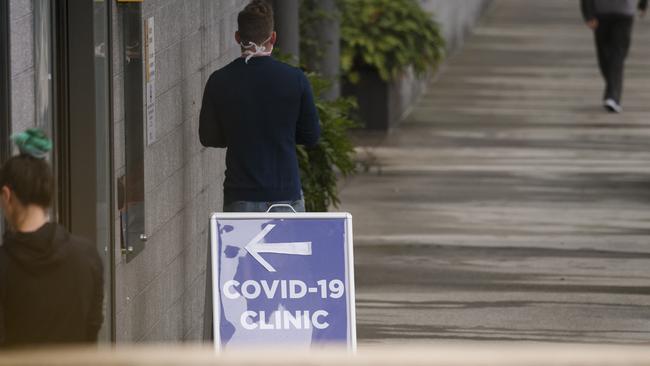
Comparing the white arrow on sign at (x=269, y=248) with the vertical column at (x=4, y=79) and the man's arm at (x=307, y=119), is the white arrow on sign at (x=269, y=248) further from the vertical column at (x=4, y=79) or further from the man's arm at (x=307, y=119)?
the vertical column at (x=4, y=79)

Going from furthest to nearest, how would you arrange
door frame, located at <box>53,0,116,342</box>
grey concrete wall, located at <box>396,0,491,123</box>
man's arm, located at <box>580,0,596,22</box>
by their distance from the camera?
grey concrete wall, located at <box>396,0,491,123</box> < man's arm, located at <box>580,0,596,22</box> < door frame, located at <box>53,0,116,342</box>

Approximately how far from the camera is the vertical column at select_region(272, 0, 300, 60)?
1065 centimetres

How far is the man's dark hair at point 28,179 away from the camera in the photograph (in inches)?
165

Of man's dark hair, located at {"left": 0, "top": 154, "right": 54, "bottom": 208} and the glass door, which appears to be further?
the glass door

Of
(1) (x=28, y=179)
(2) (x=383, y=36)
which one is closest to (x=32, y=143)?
(1) (x=28, y=179)

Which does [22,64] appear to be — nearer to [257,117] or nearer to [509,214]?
[257,117]

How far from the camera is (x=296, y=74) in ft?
23.3

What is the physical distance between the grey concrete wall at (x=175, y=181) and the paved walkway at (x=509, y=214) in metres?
1.26

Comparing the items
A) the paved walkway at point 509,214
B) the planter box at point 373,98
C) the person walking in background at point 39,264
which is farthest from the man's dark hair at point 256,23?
the planter box at point 373,98

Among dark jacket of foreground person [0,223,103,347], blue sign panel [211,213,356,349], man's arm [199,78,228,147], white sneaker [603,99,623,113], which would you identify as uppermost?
man's arm [199,78,228,147]

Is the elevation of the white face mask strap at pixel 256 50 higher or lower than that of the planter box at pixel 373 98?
higher

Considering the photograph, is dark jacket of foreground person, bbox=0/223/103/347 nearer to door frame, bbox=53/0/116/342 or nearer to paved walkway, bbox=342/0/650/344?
door frame, bbox=53/0/116/342

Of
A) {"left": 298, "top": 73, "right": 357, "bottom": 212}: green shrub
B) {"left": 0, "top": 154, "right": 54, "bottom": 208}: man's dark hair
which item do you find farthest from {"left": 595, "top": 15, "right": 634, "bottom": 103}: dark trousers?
{"left": 0, "top": 154, "right": 54, "bottom": 208}: man's dark hair

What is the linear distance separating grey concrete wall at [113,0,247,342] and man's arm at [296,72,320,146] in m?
0.64
